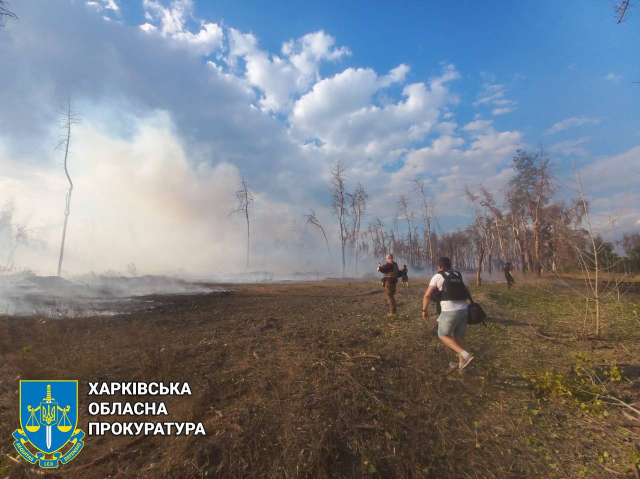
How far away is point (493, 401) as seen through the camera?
4340mm

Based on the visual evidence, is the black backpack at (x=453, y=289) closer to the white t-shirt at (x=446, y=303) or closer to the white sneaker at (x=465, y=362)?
the white t-shirt at (x=446, y=303)

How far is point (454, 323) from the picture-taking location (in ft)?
16.5

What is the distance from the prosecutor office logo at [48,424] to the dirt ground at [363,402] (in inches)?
5.6

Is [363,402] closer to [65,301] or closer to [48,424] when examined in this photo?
[48,424]

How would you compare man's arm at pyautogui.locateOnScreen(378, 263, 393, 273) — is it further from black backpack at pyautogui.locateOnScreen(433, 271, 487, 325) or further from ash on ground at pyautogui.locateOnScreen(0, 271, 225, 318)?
ash on ground at pyautogui.locateOnScreen(0, 271, 225, 318)

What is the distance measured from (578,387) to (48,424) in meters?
7.26

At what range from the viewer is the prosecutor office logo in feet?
12.0

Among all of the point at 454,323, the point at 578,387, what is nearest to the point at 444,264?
the point at 454,323

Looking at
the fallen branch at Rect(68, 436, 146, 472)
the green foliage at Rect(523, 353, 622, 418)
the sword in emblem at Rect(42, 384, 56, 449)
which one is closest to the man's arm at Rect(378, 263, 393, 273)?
the green foliage at Rect(523, 353, 622, 418)

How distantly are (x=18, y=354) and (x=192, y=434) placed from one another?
5.39m

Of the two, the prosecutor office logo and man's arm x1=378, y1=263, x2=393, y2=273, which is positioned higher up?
man's arm x1=378, y1=263, x2=393, y2=273

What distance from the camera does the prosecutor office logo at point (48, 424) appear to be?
367 cm

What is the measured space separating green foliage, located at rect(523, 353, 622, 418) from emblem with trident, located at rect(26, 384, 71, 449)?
659 centimetres

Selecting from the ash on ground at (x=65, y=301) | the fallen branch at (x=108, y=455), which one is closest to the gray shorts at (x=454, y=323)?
the fallen branch at (x=108, y=455)
